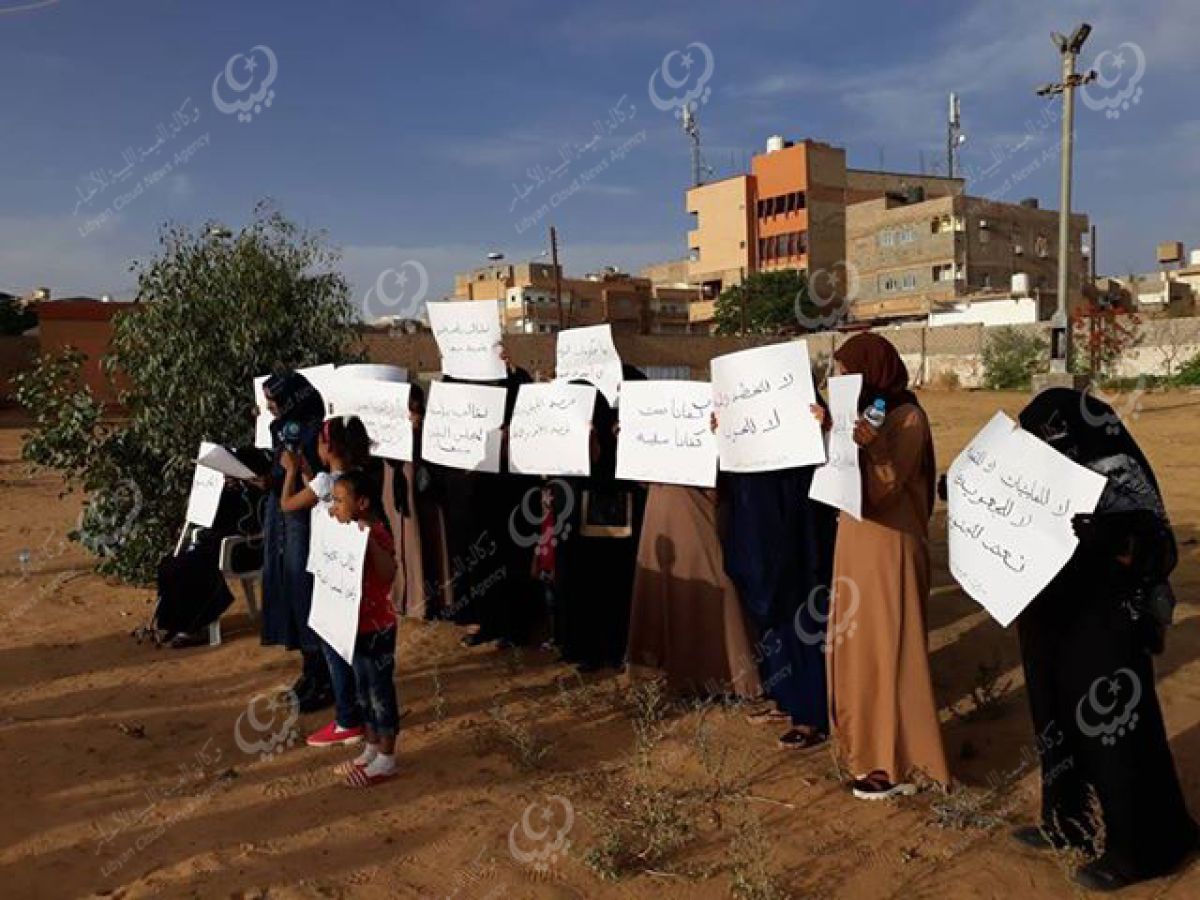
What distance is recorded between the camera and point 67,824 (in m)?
3.88

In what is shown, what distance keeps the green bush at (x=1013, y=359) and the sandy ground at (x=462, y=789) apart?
22801mm

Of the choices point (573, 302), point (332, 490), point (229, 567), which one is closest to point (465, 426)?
point (332, 490)

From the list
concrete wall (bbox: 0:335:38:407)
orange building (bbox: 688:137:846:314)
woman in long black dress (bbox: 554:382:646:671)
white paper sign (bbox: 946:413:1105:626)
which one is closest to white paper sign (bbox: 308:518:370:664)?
woman in long black dress (bbox: 554:382:646:671)

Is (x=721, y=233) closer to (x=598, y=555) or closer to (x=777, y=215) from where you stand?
(x=777, y=215)

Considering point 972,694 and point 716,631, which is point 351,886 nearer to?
point 716,631

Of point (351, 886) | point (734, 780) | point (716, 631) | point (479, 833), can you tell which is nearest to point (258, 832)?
point (351, 886)

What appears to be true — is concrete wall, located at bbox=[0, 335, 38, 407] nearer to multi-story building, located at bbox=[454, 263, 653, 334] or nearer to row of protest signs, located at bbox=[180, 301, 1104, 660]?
multi-story building, located at bbox=[454, 263, 653, 334]

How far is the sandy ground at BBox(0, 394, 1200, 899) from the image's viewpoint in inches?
130

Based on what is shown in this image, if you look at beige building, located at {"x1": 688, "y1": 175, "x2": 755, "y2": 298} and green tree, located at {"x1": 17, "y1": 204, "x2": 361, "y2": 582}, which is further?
beige building, located at {"x1": 688, "y1": 175, "x2": 755, "y2": 298}

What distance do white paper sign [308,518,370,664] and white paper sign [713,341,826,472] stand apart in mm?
1591

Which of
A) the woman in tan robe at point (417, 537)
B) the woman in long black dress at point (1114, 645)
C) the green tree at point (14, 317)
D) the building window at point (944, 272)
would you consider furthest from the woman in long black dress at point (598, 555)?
the building window at point (944, 272)

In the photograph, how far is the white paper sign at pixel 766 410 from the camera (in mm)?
3961

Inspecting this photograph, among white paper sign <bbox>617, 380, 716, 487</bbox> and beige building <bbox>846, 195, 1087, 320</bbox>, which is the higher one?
beige building <bbox>846, 195, 1087, 320</bbox>

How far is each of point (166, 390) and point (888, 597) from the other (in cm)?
587
